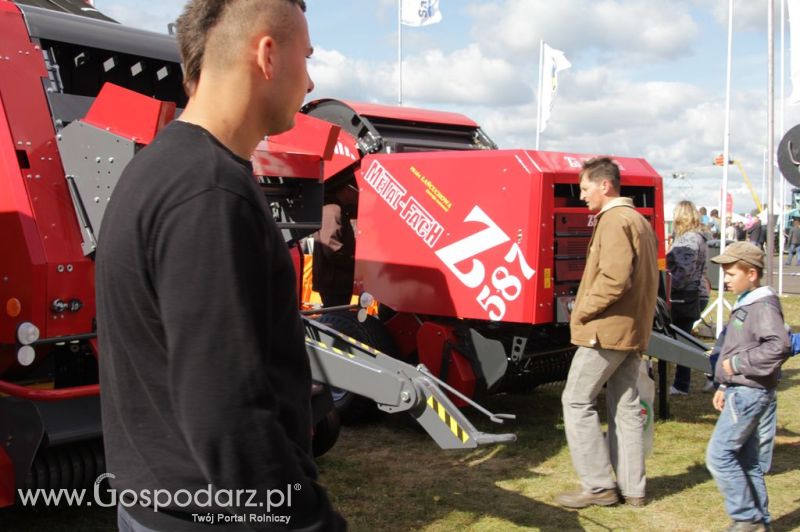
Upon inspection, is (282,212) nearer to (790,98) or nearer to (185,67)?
(185,67)

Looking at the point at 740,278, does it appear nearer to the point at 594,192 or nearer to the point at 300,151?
the point at 594,192

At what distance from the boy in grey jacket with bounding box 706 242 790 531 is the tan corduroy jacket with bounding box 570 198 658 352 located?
1.69ft

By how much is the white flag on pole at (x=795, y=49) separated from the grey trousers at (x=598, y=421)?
10.1 ft

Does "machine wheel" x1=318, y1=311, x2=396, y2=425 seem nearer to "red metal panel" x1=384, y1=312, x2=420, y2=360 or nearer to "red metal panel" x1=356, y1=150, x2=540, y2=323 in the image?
"red metal panel" x1=384, y1=312, x2=420, y2=360

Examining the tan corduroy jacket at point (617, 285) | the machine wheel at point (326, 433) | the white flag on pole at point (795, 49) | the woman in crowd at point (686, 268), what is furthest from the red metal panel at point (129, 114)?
the woman in crowd at point (686, 268)

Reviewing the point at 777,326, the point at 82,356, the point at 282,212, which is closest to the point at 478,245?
the point at 282,212

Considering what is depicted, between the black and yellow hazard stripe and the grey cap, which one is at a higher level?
the grey cap

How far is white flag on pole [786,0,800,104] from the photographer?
6.52 metres

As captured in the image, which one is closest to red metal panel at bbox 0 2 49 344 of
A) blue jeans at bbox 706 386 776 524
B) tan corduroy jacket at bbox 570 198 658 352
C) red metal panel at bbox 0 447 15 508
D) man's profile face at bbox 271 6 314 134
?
red metal panel at bbox 0 447 15 508

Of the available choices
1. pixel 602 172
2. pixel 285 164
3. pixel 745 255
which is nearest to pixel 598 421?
pixel 745 255

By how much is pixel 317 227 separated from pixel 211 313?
12.6 ft

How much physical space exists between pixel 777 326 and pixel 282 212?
9.28 ft

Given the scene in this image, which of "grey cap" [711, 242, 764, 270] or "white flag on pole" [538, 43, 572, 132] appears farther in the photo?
"white flag on pole" [538, 43, 572, 132]

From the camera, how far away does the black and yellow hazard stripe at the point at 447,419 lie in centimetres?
426
